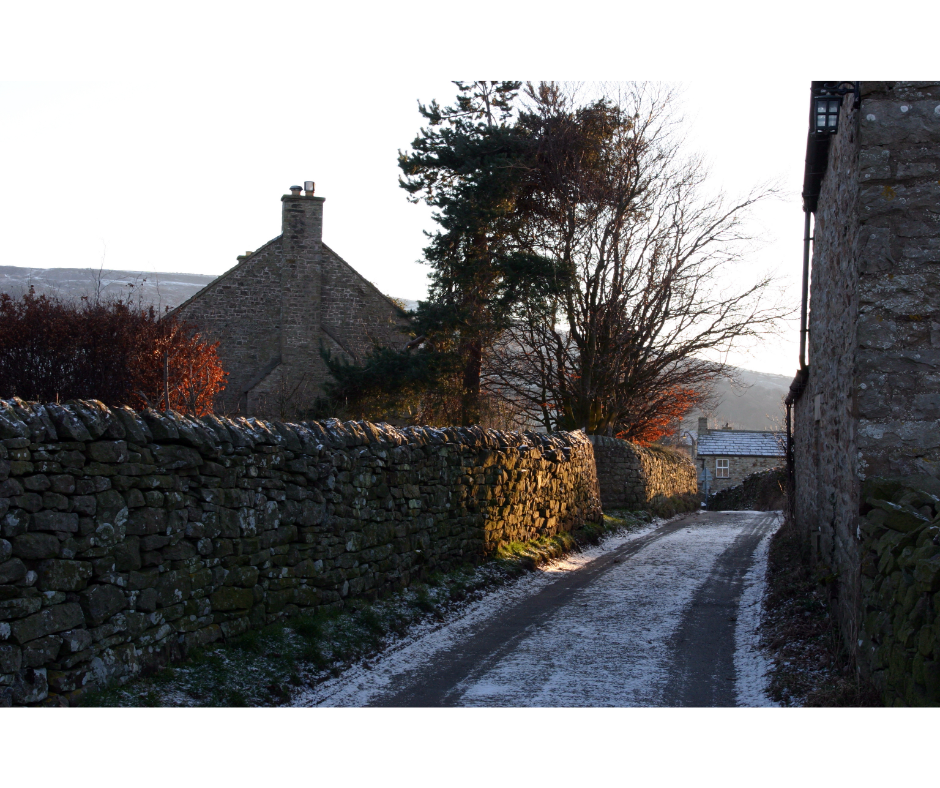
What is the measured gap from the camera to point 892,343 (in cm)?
534

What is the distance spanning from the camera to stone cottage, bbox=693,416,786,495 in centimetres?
4253

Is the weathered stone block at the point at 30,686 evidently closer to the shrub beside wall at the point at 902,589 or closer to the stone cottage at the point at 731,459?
the shrub beside wall at the point at 902,589

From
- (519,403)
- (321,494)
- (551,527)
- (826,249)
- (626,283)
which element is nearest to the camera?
(321,494)

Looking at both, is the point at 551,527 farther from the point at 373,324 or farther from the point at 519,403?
the point at 373,324

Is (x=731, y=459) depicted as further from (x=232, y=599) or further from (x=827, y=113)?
(x=232, y=599)

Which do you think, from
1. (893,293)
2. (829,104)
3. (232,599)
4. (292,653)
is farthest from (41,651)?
(829,104)

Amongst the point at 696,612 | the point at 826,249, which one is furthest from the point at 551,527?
the point at 826,249

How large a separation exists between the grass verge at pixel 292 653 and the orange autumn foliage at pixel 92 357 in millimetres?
9571

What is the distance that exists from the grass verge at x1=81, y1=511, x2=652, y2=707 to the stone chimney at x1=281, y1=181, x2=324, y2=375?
1668cm

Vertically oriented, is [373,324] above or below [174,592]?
above

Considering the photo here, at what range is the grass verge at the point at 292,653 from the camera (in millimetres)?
4816

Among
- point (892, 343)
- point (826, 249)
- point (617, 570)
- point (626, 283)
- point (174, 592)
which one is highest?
point (626, 283)

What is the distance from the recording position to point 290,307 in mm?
24516

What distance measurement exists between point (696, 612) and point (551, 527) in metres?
4.38
